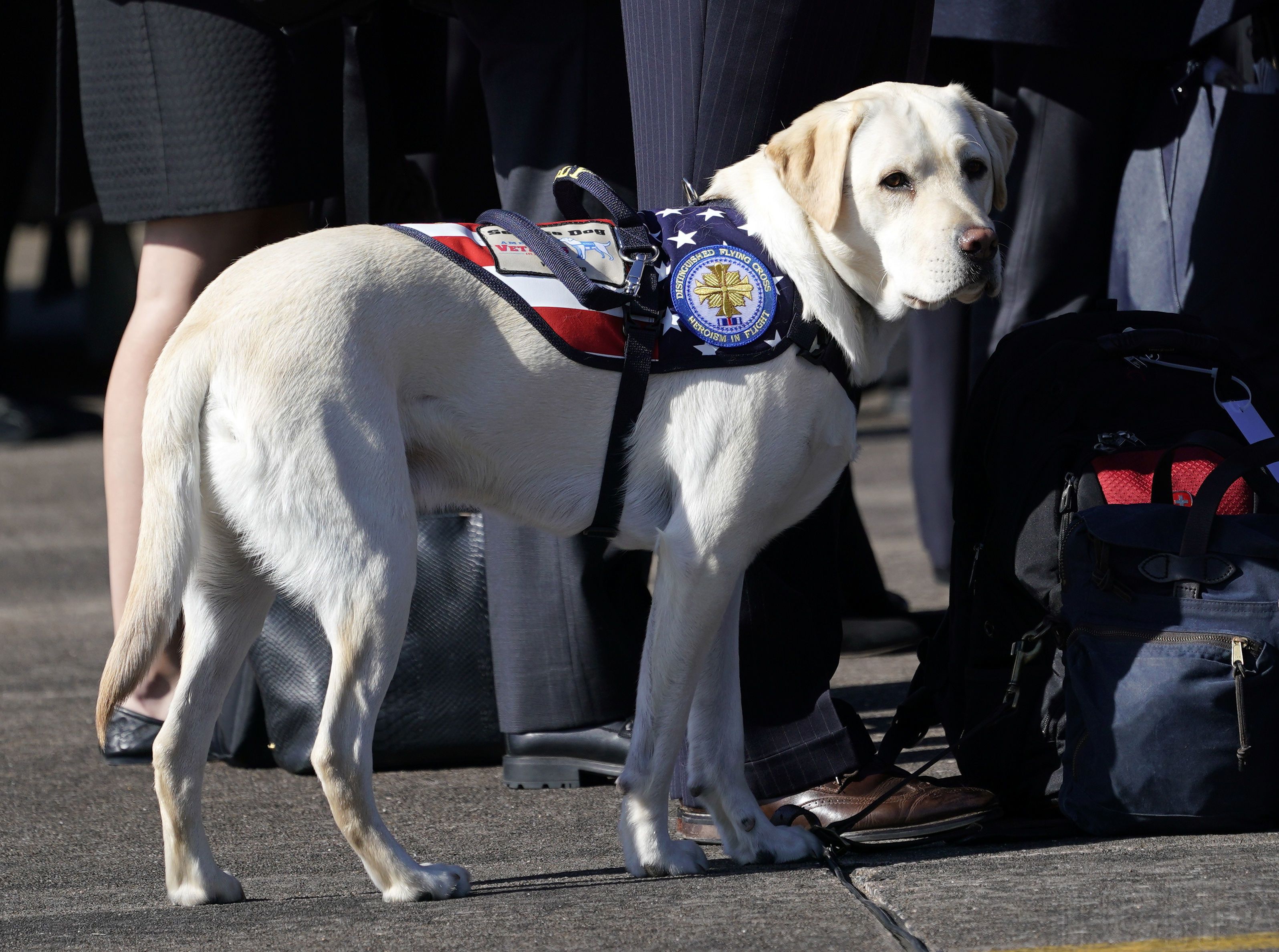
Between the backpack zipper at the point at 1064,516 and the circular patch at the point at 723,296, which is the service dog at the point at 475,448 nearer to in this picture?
the circular patch at the point at 723,296

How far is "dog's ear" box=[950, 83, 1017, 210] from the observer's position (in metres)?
2.95

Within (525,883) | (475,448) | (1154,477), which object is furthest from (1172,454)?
(525,883)

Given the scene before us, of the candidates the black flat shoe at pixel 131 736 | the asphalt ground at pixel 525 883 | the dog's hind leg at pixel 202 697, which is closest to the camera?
the asphalt ground at pixel 525 883

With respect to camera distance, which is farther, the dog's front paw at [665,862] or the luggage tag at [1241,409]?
the luggage tag at [1241,409]

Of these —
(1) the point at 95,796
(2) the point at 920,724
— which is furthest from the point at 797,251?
(1) the point at 95,796

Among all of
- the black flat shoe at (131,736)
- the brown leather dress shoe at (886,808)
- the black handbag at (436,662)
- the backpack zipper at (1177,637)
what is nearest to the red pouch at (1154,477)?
the backpack zipper at (1177,637)

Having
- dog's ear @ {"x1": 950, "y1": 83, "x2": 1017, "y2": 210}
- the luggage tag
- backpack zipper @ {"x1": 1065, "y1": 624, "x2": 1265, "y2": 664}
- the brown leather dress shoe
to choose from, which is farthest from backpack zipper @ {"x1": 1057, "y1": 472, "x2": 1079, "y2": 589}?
dog's ear @ {"x1": 950, "y1": 83, "x2": 1017, "y2": 210}

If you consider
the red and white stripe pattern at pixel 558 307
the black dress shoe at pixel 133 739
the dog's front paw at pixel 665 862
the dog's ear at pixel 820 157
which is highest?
the dog's ear at pixel 820 157

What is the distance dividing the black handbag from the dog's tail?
1.02 meters

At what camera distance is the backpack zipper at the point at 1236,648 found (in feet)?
8.99

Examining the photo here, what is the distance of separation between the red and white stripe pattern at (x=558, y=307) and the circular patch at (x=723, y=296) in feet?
0.41

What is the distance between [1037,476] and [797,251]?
64 centimetres

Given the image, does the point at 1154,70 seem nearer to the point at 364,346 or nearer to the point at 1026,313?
the point at 1026,313

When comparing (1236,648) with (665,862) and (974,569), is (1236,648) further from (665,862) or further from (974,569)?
(665,862)
